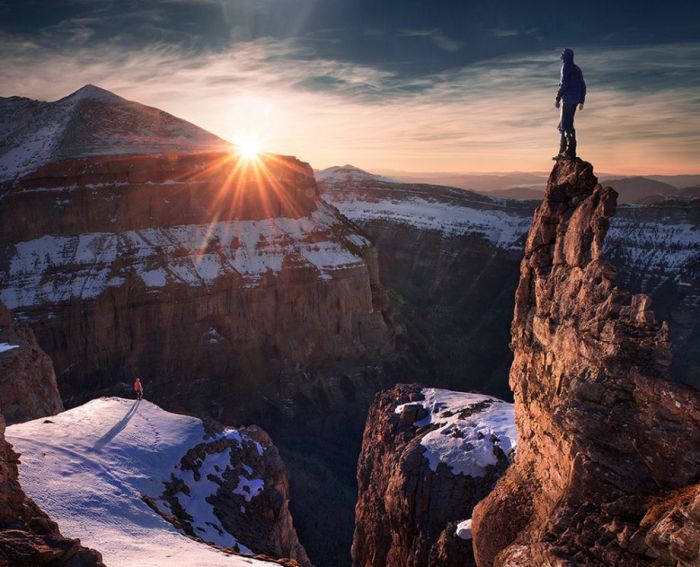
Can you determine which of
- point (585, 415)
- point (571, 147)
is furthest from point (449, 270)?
point (585, 415)

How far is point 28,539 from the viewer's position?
37.7 ft

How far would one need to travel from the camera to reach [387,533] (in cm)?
3117

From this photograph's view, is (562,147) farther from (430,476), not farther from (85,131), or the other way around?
(85,131)

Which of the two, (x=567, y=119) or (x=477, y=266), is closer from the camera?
(x=567, y=119)

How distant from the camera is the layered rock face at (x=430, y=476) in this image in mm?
26109

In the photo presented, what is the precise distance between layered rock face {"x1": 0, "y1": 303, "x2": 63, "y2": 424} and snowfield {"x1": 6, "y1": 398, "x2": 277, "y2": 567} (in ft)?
13.0

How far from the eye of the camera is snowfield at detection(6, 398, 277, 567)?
17.9 meters

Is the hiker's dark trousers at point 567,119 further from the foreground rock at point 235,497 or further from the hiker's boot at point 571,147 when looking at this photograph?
the foreground rock at point 235,497

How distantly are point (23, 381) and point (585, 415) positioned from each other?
3117cm

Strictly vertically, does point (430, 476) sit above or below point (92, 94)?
below

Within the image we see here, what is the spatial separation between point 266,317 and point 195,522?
46.4m

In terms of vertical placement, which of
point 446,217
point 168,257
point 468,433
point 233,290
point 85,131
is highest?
point 85,131

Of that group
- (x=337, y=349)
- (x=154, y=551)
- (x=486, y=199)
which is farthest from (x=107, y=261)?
(x=486, y=199)

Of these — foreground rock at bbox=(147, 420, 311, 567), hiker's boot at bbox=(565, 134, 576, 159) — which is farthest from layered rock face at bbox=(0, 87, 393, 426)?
hiker's boot at bbox=(565, 134, 576, 159)
